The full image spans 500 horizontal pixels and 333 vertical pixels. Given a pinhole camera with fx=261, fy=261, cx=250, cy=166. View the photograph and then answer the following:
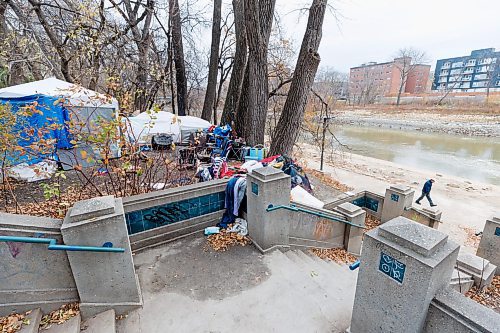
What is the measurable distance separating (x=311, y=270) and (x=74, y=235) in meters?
2.89

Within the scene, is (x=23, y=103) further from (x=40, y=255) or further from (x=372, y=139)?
(x=372, y=139)

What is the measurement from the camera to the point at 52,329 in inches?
89.5

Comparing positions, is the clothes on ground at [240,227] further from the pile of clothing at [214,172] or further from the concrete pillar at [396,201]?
the concrete pillar at [396,201]

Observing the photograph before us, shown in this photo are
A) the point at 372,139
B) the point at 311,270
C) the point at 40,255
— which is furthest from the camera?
the point at 372,139

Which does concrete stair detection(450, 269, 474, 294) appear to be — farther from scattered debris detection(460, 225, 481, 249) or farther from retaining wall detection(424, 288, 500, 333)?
scattered debris detection(460, 225, 481, 249)

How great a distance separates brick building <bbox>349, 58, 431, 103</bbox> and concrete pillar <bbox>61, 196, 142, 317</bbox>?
66.2 meters

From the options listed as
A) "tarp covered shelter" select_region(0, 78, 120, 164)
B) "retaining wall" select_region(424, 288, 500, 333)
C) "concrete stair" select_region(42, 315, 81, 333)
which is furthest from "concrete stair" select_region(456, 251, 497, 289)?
"tarp covered shelter" select_region(0, 78, 120, 164)

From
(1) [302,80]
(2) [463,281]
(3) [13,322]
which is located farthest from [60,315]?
(1) [302,80]

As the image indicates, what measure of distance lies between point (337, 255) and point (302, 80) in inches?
171

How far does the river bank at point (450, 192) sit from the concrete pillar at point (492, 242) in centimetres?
189

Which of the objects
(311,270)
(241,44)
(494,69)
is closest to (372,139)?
(241,44)

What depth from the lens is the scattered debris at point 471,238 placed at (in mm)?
7180

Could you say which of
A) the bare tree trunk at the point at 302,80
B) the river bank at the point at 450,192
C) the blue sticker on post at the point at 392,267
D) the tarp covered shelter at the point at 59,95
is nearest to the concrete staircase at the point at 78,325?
the blue sticker on post at the point at 392,267

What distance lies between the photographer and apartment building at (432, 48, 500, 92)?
58.5 metres
